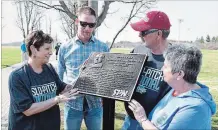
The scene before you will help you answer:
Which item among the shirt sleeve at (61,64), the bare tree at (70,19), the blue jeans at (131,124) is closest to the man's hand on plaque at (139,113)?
the blue jeans at (131,124)

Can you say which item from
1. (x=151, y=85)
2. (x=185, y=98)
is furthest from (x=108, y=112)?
(x=185, y=98)

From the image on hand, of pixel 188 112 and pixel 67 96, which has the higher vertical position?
pixel 188 112

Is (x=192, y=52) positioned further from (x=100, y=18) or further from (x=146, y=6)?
(x=146, y=6)

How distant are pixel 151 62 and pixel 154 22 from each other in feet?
1.30

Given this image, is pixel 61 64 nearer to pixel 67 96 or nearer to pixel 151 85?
pixel 67 96

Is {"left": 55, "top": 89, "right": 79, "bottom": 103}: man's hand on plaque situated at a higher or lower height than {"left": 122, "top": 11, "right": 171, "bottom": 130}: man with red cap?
lower

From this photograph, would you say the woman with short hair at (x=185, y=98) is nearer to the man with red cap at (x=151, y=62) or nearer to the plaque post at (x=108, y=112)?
the man with red cap at (x=151, y=62)

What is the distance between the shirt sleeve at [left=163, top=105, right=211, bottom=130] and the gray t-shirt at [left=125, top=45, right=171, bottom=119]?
72 centimetres

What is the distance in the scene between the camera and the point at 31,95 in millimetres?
2787

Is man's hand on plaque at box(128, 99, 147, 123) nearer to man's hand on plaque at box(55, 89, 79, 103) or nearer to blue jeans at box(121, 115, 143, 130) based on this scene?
blue jeans at box(121, 115, 143, 130)

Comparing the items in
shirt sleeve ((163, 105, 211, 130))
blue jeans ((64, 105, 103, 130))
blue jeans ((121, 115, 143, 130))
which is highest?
shirt sleeve ((163, 105, 211, 130))

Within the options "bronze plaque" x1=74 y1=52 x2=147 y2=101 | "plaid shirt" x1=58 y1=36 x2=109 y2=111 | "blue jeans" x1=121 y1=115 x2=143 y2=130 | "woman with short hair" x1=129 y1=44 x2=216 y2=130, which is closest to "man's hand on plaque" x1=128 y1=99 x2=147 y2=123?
"woman with short hair" x1=129 y1=44 x2=216 y2=130

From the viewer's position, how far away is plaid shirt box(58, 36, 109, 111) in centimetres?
354

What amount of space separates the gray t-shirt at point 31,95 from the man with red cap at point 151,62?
753 millimetres
